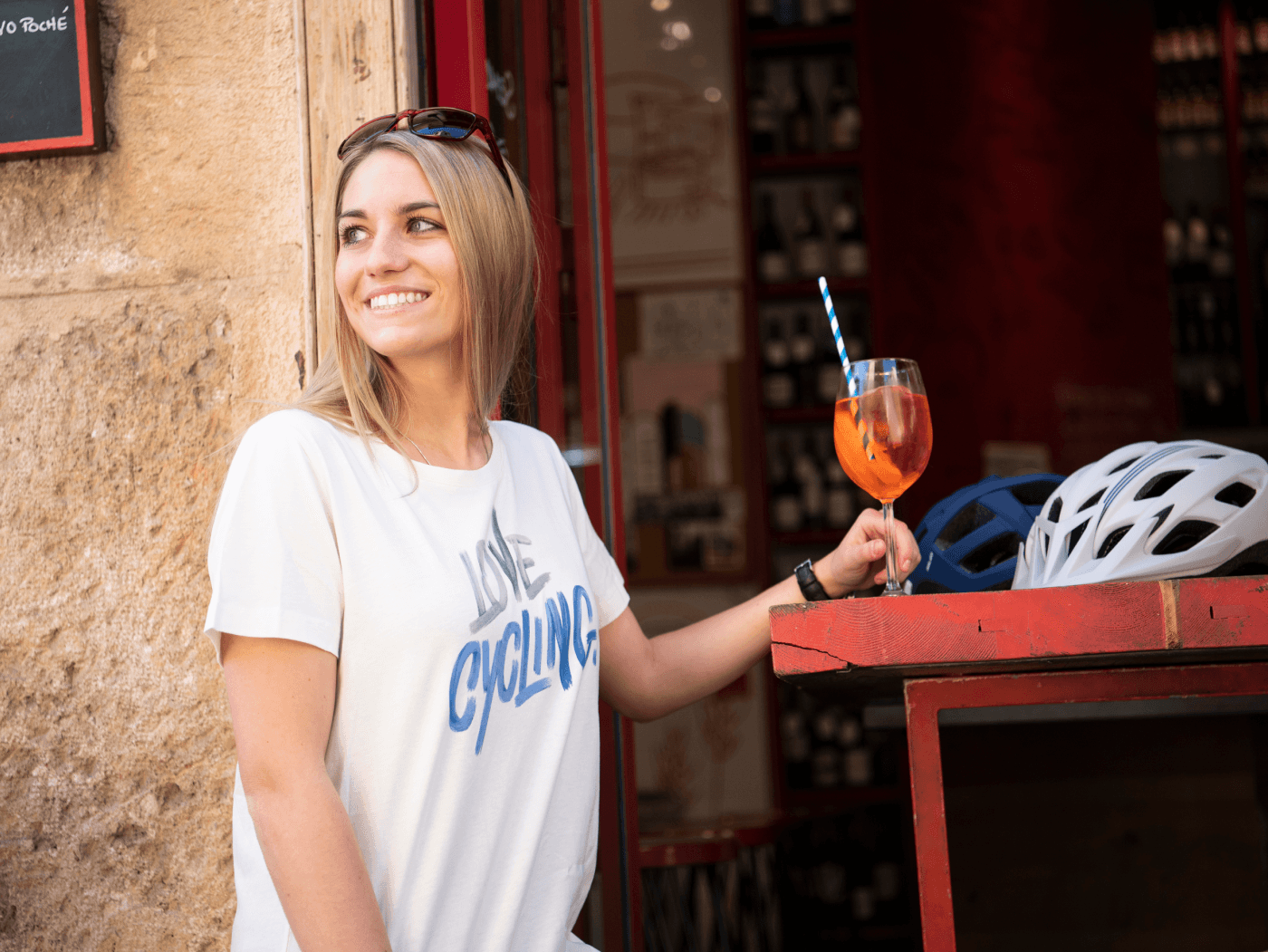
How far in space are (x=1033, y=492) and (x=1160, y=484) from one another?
0.29 metres

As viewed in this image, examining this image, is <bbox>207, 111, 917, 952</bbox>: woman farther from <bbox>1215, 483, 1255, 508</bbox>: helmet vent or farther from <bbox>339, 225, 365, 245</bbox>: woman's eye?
<bbox>1215, 483, 1255, 508</bbox>: helmet vent

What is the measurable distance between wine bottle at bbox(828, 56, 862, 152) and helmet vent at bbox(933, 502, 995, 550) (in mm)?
3304

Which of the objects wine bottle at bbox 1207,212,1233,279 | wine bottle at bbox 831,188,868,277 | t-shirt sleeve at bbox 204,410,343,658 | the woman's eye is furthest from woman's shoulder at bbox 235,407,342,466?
wine bottle at bbox 1207,212,1233,279

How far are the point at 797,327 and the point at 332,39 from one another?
3253 mm

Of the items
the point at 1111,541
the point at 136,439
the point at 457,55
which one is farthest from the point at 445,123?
the point at 1111,541

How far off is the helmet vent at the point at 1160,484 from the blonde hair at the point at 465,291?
781mm

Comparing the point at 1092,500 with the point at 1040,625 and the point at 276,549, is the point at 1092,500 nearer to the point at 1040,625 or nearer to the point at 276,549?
the point at 1040,625

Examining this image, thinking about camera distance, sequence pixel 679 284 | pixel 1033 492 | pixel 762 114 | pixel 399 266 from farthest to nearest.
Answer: pixel 679 284, pixel 762 114, pixel 1033 492, pixel 399 266

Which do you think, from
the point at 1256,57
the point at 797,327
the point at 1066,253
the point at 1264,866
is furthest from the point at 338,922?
the point at 1256,57

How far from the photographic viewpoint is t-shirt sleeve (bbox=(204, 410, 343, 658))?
3.54 ft

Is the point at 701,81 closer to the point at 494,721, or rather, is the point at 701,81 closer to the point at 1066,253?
the point at 1066,253

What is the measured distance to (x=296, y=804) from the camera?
1088mm

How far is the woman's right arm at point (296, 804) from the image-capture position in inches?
42.4

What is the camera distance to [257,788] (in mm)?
1098
